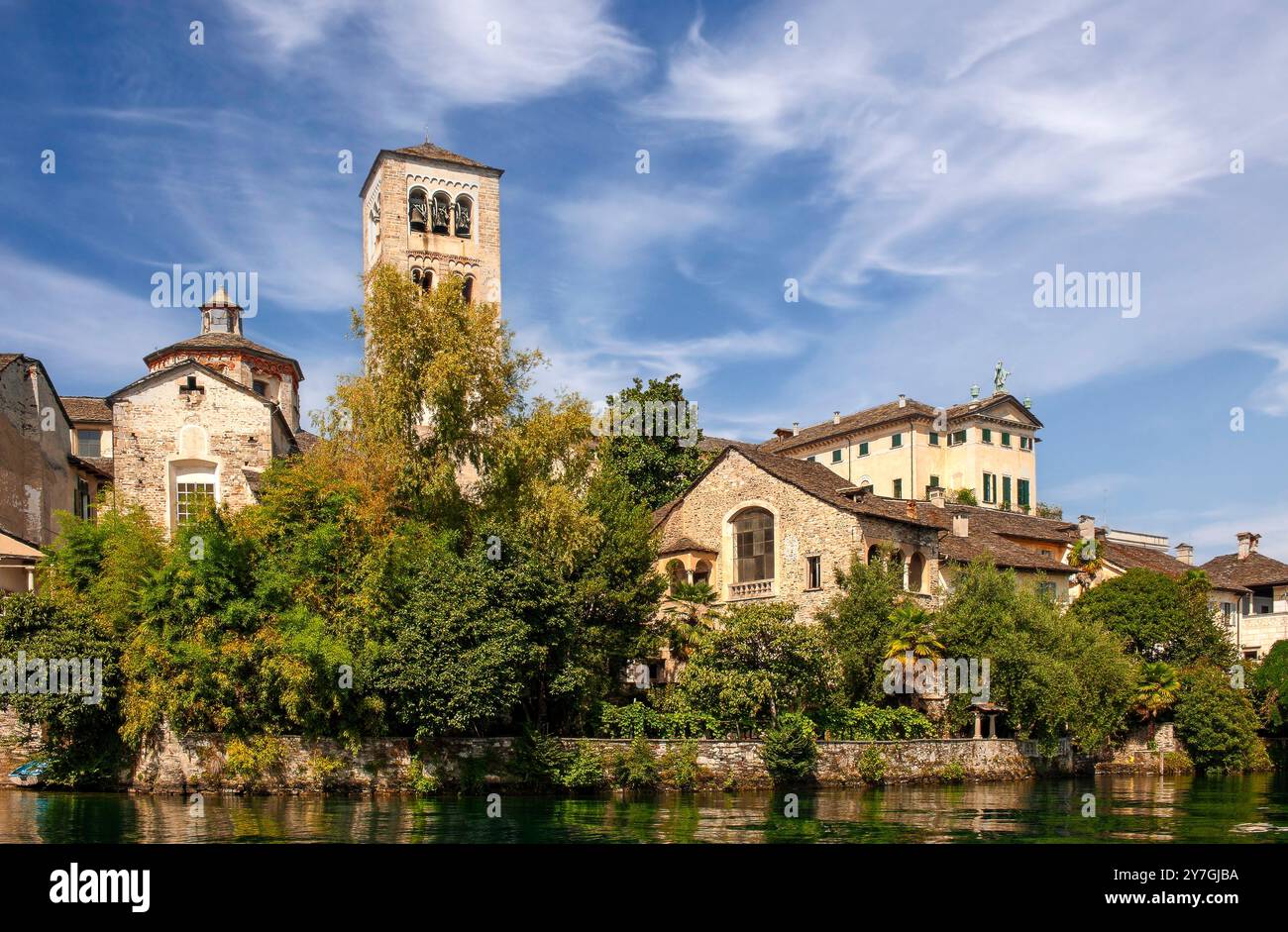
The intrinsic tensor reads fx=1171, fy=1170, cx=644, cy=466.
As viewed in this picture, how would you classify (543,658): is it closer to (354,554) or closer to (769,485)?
(354,554)

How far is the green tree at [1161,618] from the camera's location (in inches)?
2074

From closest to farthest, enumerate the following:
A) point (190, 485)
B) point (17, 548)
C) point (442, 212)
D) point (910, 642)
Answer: point (17, 548)
point (910, 642)
point (190, 485)
point (442, 212)

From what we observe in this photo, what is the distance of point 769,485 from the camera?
46312 mm

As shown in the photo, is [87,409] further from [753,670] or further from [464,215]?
[753,670]

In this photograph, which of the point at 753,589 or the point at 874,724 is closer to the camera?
the point at 874,724

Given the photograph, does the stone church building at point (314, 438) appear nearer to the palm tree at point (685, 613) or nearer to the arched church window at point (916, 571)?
the arched church window at point (916, 571)

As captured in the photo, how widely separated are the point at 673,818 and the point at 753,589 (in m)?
21.4

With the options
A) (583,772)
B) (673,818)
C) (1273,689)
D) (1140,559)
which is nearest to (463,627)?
(583,772)

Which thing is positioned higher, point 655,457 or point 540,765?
point 655,457

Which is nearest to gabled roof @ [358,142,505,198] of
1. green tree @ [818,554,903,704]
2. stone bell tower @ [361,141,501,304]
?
stone bell tower @ [361,141,501,304]

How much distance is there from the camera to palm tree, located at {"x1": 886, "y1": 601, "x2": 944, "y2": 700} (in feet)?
130

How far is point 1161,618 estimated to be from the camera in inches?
2079
